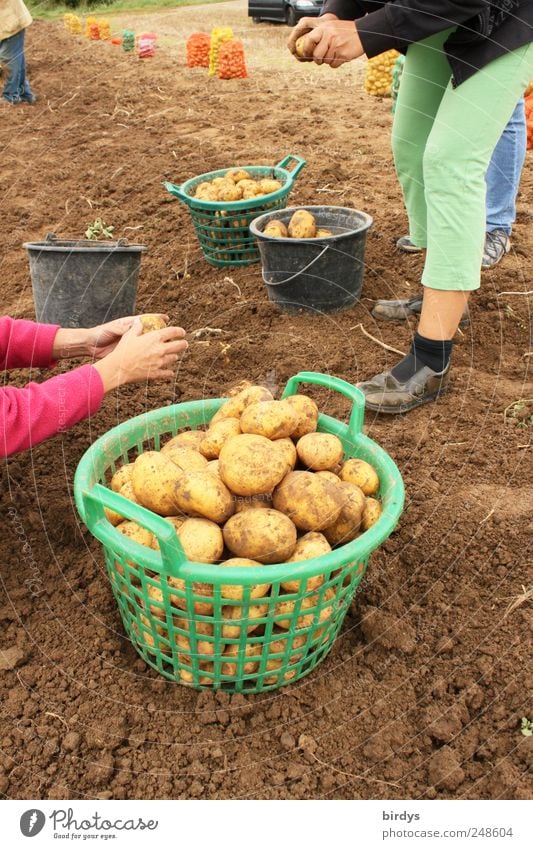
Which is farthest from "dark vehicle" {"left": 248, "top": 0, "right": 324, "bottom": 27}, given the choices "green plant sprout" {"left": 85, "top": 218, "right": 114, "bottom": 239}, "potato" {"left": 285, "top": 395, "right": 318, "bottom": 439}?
"potato" {"left": 285, "top": 395, "right": 318, "bottom": 439}

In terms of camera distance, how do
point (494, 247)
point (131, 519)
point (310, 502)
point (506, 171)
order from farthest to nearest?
point (494, 247), point (506, 171), point (310, 502), point (131, 519)

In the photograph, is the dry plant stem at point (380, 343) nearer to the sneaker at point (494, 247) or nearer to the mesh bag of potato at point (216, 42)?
the sneaker at point (494, 247)

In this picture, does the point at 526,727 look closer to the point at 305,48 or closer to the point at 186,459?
the point at 186,459

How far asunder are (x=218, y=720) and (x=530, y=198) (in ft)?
13.3

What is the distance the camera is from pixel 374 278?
3.51 meters

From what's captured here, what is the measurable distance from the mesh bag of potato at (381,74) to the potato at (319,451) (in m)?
6.34

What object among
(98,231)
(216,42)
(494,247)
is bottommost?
(98,231)

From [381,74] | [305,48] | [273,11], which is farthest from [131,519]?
[273,11]

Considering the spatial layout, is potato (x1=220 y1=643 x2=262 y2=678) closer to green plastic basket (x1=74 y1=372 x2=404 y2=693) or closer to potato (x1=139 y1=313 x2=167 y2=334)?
green plastic basket (x1=74 y1=372 x2=404 y2=693)

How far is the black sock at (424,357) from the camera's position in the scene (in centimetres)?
254

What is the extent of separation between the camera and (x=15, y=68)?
772cm

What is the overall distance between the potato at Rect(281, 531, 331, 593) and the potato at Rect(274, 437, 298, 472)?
0.18 meters

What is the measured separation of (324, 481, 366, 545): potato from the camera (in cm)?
158

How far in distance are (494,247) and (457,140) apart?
4.55ft
